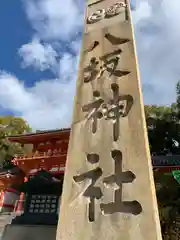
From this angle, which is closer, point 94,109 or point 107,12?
point 94,109

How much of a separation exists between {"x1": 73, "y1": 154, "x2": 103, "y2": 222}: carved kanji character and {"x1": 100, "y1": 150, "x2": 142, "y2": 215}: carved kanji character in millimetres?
81

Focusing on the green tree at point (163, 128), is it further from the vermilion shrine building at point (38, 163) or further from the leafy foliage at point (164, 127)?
the vermilion shrine building at point (38, 163)

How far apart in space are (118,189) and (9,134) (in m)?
17.9

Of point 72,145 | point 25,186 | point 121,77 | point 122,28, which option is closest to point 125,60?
point 121,77

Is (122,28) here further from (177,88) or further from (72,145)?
(177,88)

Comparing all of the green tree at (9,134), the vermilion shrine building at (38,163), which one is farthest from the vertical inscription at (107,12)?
the green tree at (9,134)

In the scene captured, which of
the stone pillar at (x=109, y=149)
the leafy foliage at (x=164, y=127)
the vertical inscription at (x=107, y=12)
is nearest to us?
the stone pillar at (x=109, y=149)

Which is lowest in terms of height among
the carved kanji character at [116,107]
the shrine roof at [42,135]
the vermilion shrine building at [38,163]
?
the carved kanji character at [116,107]

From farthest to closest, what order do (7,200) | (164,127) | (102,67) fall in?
1. (164,127)
2. (7,200)
3. (102,67)

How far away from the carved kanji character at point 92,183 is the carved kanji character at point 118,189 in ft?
0.26

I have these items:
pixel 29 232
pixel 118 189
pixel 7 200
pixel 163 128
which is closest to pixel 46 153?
pixel 7 200

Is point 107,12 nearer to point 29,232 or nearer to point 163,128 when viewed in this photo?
point 29,232

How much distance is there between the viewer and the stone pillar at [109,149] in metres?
1.85

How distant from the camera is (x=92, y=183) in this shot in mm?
2098
